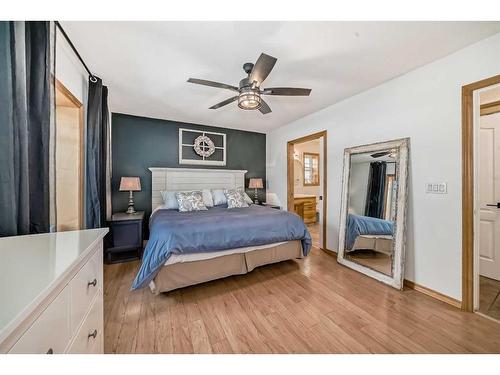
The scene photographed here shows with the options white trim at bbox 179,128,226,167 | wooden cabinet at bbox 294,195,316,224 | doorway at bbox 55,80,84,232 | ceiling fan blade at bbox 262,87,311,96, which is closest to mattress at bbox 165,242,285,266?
doorway at bbox 55,80,84,232

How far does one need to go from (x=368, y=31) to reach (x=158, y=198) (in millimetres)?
3902

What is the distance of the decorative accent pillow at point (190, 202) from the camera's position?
332 cm

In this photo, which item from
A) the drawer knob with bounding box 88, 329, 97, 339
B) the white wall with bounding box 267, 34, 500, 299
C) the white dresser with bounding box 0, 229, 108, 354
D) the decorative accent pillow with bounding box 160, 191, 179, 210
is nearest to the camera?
the white dresser with bounding box 0, 229, 108, 354

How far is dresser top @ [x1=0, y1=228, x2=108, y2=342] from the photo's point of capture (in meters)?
0.48

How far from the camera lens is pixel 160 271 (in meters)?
2.03

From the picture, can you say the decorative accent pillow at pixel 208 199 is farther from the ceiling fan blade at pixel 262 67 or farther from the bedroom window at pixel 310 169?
the bedroom window at pixel 310 169

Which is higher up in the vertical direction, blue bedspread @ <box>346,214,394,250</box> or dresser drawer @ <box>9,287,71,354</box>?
dresser drawer @ <box>9,287,71,354</box>

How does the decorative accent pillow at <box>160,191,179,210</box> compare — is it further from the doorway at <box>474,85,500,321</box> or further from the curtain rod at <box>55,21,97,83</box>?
the doorway at <box>474,85,500,321</box>

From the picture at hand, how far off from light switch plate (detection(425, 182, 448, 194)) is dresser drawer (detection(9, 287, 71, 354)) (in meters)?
2.98

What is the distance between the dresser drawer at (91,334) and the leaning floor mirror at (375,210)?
108 inches

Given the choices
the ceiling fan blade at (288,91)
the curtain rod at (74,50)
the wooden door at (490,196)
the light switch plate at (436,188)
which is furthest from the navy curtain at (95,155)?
the wooden door at (490,196)

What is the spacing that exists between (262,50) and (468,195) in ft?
7.78

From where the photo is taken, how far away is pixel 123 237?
295 cm
